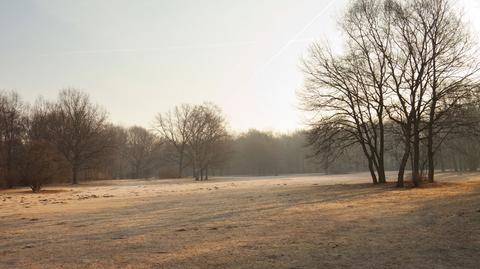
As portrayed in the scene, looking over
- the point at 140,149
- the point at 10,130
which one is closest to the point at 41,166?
the point at 10,130

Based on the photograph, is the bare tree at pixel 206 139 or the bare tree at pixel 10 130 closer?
the bare tree at pixel 10 130

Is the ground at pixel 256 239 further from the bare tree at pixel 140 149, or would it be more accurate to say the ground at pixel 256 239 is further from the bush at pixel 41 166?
the bare tree at pixel 140 149

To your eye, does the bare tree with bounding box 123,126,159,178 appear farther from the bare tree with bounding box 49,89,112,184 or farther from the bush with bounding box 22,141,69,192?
the bush with bounding box 22,141,69,192

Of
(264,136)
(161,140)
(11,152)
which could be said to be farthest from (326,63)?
(264,136)

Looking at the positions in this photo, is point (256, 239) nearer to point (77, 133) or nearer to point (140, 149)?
point (77, 133)

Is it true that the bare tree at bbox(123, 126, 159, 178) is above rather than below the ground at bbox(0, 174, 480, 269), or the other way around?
above

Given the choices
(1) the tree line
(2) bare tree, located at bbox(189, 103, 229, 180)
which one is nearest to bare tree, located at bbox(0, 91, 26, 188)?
(1) the tree line

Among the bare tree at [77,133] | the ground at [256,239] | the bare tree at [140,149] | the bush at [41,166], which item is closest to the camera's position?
the ground at [256,239]

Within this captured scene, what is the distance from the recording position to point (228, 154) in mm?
91062

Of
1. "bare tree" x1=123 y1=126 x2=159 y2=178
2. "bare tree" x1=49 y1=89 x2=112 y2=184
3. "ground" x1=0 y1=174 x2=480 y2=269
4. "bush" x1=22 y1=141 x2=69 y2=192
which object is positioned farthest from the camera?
"bare tree" x1=123 y1=126 x2=159 y2=178

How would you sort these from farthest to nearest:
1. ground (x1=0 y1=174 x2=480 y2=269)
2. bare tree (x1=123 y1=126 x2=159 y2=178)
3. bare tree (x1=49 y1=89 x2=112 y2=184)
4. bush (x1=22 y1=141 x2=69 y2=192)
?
bare tree (x1=123 y1=126 x2=159 y2=178) < bare tree (x1=49 y1=89 x2=112 y2=184) < bush (x1=22 y1=141 x2=69 y2=192) < ground (x1=0 y1=174 x2=480 y2=269)

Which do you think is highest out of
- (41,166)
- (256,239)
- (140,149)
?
(140,149)

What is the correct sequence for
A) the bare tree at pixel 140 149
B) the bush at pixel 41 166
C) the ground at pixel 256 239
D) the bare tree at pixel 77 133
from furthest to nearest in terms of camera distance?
the bare tree at pixel 140 149 → the bare tree at pixel 77 133 → the bush at pixel 41 166 → the ground at pixel 256 239

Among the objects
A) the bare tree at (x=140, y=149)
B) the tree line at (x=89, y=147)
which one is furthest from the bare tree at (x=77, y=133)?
the bare tree at (x=140, y=149)
